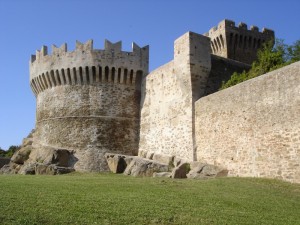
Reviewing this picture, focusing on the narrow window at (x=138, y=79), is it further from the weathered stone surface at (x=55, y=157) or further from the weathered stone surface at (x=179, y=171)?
the weathered stone surface at (x=179, y=171)

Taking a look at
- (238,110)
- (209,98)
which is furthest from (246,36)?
(238,110)

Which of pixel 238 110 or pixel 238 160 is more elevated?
pixel 238 110

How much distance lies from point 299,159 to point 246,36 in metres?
15.2

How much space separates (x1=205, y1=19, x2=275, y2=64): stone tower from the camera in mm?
24000

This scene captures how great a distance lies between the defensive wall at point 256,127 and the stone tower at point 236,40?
9.29m

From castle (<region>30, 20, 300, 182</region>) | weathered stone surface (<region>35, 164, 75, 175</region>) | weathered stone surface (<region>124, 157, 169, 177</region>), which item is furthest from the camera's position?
weathered stone surface (<region>35, 164, 75, 175</region>)

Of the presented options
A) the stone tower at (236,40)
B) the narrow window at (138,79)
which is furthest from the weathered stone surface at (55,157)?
the stone tower at (236,40)

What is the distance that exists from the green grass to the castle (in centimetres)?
399

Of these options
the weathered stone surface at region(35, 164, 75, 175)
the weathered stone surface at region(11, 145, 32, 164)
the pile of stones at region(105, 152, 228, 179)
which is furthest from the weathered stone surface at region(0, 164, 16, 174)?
the pile of stones at region(105, 152, 228, 179)

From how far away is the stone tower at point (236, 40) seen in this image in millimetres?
24000

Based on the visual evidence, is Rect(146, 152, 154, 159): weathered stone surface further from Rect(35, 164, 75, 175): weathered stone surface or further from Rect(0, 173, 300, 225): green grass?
Rect(0, 173, 300, 225): green grass

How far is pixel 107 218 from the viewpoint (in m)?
7.12

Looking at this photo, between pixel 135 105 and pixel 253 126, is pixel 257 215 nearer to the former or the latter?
pixel 253 126

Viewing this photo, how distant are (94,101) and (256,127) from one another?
10.9 m
